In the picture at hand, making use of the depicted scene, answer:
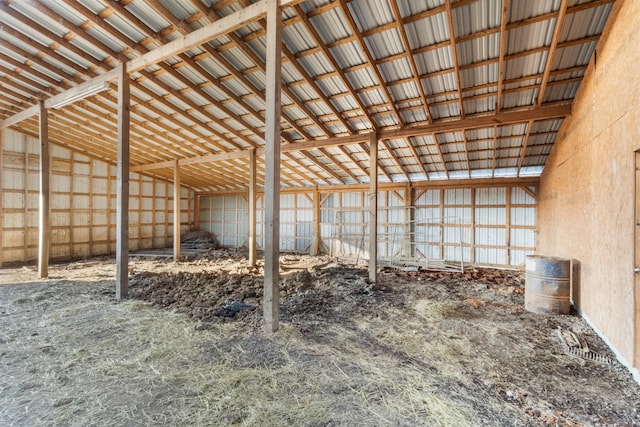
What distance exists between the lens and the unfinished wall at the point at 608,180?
307cm

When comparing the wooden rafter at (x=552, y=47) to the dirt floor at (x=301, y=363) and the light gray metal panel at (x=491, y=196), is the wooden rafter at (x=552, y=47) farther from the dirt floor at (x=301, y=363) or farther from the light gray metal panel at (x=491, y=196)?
the light gray metal panel at (x=491, y=196)

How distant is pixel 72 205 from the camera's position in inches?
466

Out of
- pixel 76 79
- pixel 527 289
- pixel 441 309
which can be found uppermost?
pixel 76 79

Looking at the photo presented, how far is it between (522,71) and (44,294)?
10454 mm

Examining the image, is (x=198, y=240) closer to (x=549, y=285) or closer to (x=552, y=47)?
(x=549, y=285)

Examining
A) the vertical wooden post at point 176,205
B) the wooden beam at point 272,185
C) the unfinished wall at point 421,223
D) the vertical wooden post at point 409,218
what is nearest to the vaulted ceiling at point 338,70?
the wooden beam at point 272,185

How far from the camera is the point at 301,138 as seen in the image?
8.67 meters

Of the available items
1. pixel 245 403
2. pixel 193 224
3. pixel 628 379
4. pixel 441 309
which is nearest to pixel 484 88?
pixel 441 309

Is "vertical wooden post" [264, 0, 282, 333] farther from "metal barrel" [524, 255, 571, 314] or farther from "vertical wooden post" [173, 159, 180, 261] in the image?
"vertical wooden post" [173, 159, 180, 261]

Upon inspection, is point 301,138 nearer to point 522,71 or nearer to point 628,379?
point 522,71

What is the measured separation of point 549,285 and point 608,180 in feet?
7.06

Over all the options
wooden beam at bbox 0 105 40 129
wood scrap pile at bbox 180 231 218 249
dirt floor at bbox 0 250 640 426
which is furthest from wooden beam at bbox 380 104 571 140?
wood scrap pile at bbox 180 231 218 249

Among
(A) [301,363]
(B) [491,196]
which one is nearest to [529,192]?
(B) [491,196]

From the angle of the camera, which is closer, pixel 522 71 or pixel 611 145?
pixel 611 145
